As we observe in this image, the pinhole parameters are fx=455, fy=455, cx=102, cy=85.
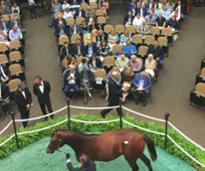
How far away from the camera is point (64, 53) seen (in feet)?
44.8

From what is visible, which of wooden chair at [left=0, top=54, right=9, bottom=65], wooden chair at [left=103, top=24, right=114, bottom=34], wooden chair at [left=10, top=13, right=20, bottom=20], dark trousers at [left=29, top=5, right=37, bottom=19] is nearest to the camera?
wooden chair at [left=0, top=54, right=9, bottom=65]

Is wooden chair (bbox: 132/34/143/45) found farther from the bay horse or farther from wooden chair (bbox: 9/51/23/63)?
the bay horse

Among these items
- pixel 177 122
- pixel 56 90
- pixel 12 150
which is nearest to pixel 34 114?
pixel 56 90

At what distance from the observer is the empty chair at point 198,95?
1185cm

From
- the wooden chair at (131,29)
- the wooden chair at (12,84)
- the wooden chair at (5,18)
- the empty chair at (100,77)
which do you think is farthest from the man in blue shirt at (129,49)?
the wooden chair at (5,18)

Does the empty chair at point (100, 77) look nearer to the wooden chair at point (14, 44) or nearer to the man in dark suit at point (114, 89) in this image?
the man in dark suit at point (114, 89)

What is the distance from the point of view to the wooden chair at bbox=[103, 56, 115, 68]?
13125 mm

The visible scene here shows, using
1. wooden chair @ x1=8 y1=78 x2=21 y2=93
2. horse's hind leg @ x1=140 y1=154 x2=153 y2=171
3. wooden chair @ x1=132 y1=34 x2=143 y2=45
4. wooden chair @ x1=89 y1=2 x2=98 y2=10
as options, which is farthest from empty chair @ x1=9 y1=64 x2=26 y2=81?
horse's hind leg @ x1=140 y1=154 x2=153 y2=171

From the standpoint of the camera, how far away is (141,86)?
12.1m

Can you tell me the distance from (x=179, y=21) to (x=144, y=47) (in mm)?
3003

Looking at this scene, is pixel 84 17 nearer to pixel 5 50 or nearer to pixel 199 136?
pixel 5 50

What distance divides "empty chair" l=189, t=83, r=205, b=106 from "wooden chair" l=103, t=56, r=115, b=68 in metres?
2.51

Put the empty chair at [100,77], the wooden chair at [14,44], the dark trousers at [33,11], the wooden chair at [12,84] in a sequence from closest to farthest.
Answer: the wooden chair at [12,84] < the empty chair at [100,77] < the wooden chair at [14,44] < the dark trousers at [33,11]

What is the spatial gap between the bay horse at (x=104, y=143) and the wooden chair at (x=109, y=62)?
5.09 m
